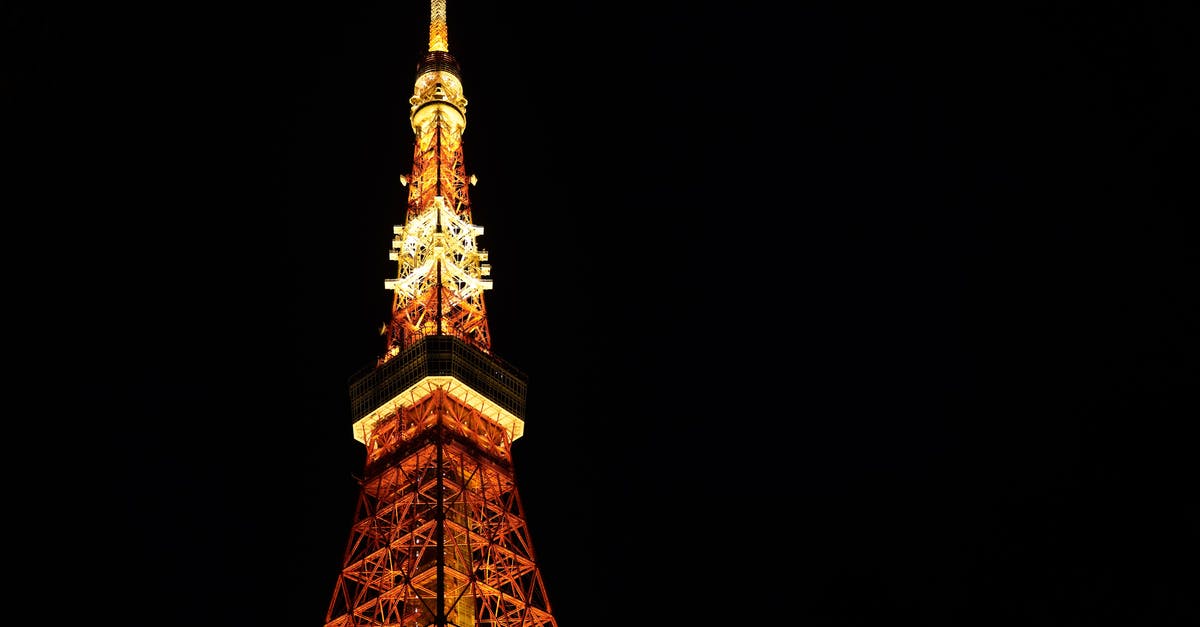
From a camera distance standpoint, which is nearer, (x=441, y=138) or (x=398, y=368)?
(x=398, y=368)

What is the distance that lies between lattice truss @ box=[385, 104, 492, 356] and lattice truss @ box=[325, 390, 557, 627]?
13.9 ft

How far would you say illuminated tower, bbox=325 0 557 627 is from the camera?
43.1 metres

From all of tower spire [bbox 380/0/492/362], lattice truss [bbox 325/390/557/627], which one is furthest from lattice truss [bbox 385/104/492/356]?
lattice truss [bbox 325/390/557/627]

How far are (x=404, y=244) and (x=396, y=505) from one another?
12827 mm

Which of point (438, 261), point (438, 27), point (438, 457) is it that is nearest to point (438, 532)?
point (438, 457)

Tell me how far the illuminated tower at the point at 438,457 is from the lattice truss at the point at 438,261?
2.0 inches

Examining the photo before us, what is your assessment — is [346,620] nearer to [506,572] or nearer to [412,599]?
[412,599]

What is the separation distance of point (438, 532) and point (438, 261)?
13.5 metres

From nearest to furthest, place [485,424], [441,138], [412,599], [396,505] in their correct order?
[412,599]
[396,505]
[485,424]
[441,138]

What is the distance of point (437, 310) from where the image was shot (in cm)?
5147

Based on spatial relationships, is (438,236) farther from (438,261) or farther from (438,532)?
(438,532)

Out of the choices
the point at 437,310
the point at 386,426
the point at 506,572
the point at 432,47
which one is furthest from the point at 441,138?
the point at 506,572

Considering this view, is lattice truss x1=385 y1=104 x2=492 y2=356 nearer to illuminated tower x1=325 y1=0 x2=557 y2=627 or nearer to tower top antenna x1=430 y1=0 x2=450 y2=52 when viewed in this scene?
illuminated tower x1=325 y1=0 x2=557 y2=627

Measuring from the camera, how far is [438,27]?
65.0 meters
